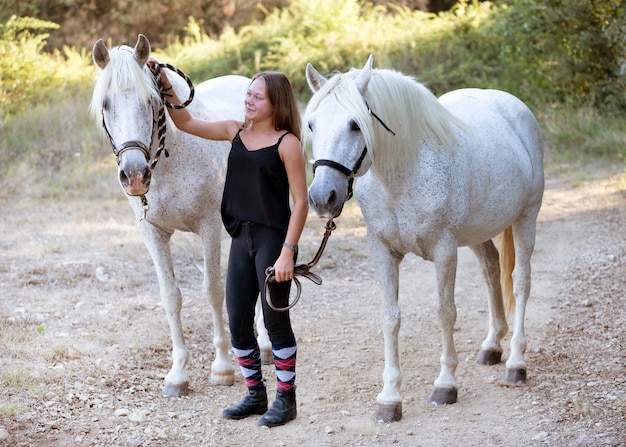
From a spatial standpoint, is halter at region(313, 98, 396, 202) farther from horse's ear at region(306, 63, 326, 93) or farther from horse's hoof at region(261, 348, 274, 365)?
horse's hoof at region(261, 348, 274, 365)

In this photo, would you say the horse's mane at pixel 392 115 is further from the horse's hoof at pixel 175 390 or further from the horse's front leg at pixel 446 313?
the horse's hoof at pixel 175 390

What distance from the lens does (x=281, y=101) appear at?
3.88 m

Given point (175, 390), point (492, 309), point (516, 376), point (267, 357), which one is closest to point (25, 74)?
point (267, 357)

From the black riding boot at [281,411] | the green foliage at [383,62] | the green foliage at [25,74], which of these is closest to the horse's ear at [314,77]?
the black riding boot at [281,411]

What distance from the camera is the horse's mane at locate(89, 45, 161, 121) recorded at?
153 inches

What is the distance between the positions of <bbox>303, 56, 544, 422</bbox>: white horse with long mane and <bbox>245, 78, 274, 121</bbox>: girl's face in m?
0.24

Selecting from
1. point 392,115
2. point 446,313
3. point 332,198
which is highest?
point 392,115

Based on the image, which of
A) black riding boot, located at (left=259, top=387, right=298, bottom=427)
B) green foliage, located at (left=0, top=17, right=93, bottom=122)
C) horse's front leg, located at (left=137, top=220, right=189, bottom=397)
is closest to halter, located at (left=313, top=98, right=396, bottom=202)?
black riding boot, located at (left=259, top=387, right=298, bottom=427)

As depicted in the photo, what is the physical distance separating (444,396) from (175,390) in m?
1.53

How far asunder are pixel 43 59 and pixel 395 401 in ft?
38.0

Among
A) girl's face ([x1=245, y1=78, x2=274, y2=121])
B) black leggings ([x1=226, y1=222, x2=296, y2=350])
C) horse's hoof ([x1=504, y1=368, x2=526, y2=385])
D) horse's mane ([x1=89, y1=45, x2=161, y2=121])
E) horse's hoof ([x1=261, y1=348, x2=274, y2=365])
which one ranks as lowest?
horse's hoof ([x1=261, y1=348, x2=274, y2=365])

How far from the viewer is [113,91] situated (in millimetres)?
3898

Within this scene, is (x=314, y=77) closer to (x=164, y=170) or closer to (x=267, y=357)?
(x=164, y=170)

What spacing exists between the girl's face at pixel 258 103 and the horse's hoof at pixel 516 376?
2.11 m
